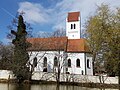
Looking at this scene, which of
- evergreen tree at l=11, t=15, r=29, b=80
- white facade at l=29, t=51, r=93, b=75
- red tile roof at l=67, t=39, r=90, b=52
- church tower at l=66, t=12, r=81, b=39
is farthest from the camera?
church tower at l=66, t=12, r=81, b=39

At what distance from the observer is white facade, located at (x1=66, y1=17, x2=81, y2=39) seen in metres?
76.2

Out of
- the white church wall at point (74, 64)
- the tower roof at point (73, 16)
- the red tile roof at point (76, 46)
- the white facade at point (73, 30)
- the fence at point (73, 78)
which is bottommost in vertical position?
the fence at point (73, 78)

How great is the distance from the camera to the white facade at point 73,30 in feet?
250

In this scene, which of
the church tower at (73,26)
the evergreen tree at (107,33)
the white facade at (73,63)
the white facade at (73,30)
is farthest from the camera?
the church tower at (73,26)

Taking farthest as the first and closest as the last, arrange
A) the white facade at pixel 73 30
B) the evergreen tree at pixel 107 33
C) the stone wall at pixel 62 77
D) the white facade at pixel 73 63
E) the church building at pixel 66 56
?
the white facade at pixel 73 30 → the white facade at pixel 73 63 → the church building at pixel 66 56 → the stone wall at pixel 62 77 → the evergreen tree at pixel 107 33

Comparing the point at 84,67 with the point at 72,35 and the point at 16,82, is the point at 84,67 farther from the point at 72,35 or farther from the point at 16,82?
the point at 16,82

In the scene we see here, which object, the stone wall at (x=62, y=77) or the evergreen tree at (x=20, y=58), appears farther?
the stone wall at (x=62, y=77)

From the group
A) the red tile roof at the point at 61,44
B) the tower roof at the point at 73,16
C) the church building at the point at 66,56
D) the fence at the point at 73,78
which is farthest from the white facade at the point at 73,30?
→ the fence at the point at 73,78

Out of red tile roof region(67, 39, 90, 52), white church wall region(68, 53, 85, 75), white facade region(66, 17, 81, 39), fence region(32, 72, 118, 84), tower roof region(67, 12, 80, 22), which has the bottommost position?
fence region(32, 72, 118, 84)

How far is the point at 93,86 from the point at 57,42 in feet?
62.9

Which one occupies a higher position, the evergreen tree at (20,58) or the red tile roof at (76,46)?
the red tile roof at (76,46)

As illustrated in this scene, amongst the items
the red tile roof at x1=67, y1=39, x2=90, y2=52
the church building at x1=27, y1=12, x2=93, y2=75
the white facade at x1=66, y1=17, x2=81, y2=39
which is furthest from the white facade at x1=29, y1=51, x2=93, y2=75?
the white facade at x1=66, y1=17, x2=81, y2=39

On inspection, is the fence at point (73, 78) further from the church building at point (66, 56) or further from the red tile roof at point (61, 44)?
the church building at point (66, 56)

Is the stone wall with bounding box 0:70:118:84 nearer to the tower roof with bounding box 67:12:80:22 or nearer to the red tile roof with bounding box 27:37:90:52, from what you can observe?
the red tile roof with bounding box 27:37:90:52
